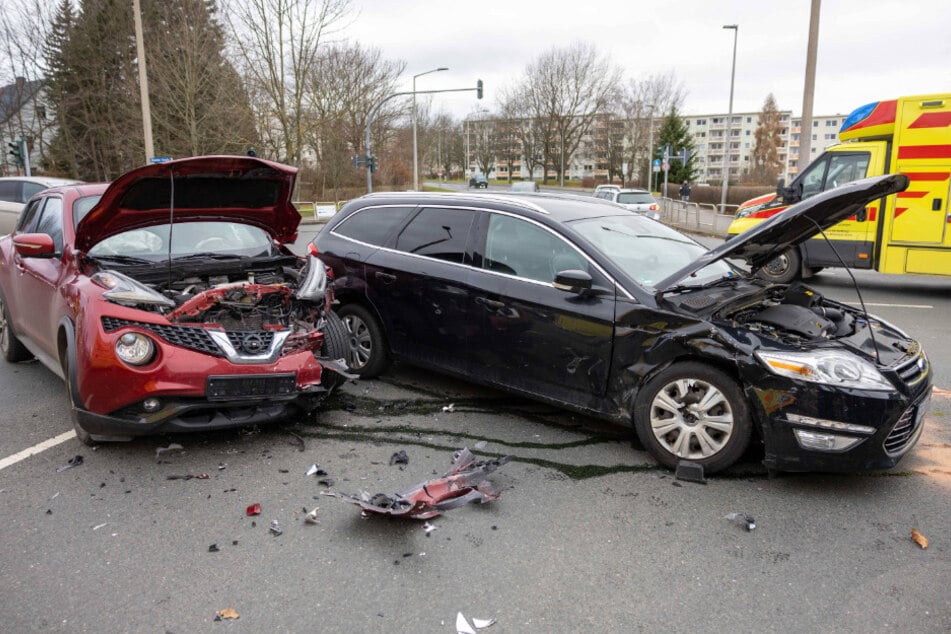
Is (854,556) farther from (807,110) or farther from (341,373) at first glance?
(807,110)

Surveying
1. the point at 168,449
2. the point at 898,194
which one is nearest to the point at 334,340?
the point at 168,449

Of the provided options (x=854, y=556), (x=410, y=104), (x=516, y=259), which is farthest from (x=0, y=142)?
(x=854, y=556)

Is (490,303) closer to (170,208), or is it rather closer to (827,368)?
(827,368)

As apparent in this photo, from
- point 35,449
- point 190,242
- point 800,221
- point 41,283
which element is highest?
point 800,221

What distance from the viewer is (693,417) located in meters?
3.82

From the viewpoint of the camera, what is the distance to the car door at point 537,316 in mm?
4180

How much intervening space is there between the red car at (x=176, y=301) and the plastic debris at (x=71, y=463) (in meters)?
0.14

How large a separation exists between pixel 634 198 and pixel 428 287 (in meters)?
20.8

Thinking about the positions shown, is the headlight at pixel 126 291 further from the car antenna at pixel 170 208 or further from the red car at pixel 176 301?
the car antenna at pixel 170 208

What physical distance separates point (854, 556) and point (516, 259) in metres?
2.69

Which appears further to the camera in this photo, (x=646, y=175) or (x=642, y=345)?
(x=646, y=175)

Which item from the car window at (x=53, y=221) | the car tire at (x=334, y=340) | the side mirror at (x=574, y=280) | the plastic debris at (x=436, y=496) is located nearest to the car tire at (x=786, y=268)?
the side mirror at (x=574, y=280)

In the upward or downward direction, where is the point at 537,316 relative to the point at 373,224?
downward

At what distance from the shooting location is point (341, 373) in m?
4.70
